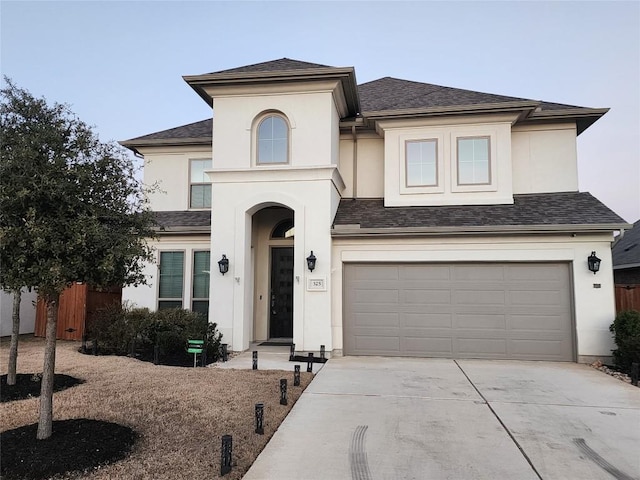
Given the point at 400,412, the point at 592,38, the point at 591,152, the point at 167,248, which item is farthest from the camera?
the point at 591,152

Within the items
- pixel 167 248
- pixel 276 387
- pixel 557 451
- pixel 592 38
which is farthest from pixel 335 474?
pixel 592 38

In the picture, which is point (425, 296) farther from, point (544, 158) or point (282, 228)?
point (544, 158)

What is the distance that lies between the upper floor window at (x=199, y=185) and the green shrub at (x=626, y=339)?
10915mm

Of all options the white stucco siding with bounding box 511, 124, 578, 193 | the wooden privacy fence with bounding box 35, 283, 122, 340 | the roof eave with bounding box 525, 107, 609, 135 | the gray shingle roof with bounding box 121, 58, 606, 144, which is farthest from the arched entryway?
the roof eave with bounding box 525, 107, 609, 135

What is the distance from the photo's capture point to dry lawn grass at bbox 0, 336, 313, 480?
4.16m

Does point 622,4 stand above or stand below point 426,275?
above

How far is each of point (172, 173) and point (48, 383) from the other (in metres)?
9.61

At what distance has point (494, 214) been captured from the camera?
10.7m

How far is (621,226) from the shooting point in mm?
9398

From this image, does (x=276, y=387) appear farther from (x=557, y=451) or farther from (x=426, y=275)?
(x=426, y=275)

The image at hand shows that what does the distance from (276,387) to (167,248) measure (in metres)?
6.64

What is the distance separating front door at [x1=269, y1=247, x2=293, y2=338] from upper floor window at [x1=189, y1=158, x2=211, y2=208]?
2.75 metres

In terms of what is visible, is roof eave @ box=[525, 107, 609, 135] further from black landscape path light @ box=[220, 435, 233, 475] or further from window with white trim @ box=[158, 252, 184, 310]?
black landscape path light @ box=[220, 435, 233, 475]

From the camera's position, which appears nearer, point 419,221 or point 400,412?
point 400,412
